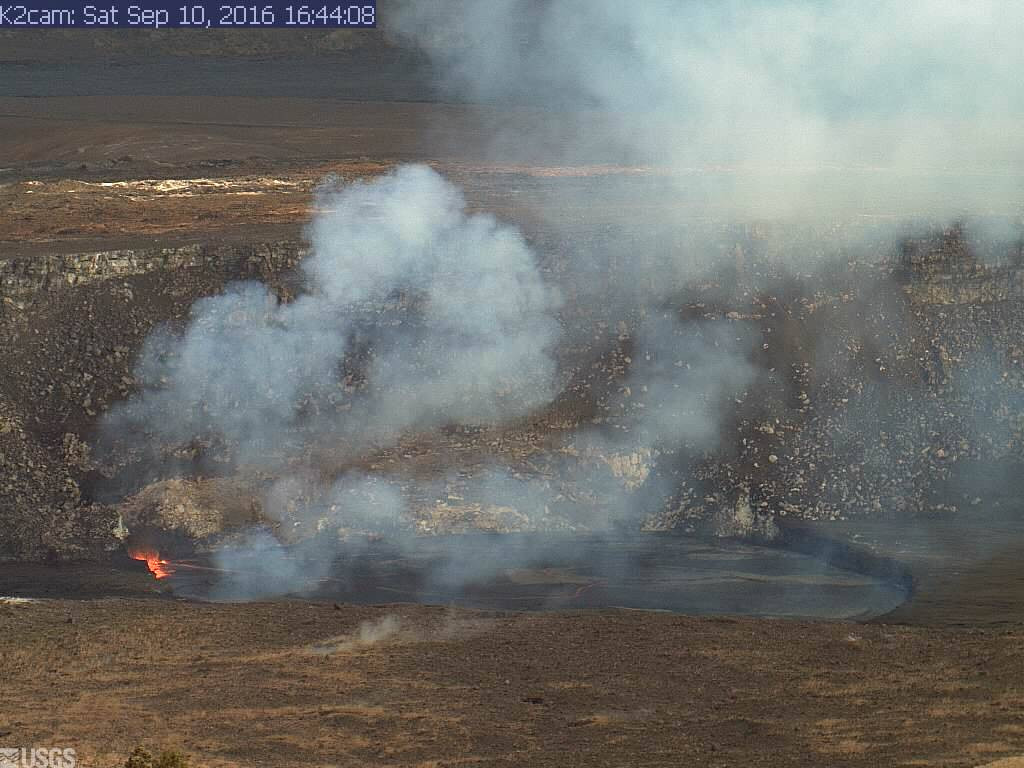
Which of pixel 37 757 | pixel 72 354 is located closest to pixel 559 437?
pixel 72 354

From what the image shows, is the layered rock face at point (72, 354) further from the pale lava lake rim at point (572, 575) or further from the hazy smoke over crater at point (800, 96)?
the hazy smoke over crater at point (800, 96)

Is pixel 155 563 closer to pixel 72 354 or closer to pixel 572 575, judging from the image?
pixel 72 354

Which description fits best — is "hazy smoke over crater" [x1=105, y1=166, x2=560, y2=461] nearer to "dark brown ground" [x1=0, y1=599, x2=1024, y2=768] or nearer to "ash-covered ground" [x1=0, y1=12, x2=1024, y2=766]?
"ash-covered ground" [x1=0, y1=12, x2=1024, y2=766]

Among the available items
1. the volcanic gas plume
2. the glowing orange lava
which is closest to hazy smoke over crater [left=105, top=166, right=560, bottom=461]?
the volcanic gas plume

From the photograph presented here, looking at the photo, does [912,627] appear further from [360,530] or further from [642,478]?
[360,530]

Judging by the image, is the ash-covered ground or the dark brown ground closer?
the dark brown ground

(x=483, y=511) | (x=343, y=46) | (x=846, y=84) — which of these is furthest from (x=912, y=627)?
A: (x=343, y=46)
